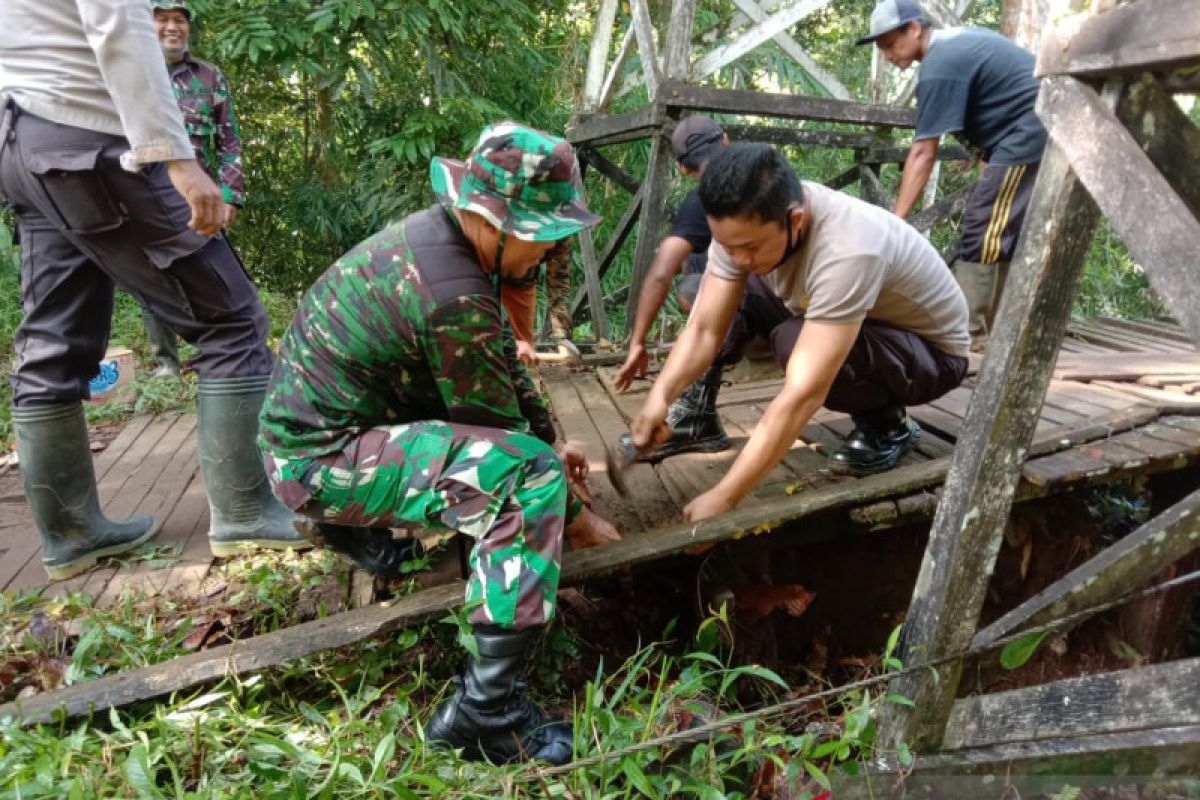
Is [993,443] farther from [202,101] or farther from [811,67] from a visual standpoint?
[811,67]

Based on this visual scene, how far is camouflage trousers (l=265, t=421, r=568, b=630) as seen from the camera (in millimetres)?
1856

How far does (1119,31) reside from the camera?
1.39 m

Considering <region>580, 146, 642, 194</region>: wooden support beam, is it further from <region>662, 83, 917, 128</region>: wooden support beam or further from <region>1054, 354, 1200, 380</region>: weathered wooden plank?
<region>1054, 354, 1200, 380</region>: weathered wooden plank

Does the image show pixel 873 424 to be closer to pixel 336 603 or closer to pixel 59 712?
pixel 336 603

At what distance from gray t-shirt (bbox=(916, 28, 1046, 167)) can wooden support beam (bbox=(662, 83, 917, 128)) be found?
1.10m

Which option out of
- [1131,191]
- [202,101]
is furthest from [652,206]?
[1131,191]

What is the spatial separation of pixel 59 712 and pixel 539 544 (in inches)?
49.5

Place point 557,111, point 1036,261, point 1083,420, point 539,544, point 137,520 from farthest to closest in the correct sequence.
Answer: point 557,111 → point 1083,420 → point 137,520 → point 539,544 → point 1036,261

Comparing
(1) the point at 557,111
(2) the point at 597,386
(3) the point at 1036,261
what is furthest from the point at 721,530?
(1) the point at 557,111

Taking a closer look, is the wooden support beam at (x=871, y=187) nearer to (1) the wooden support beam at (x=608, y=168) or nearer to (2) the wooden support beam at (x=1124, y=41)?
(1) the wooden support beam at (x=608, y=168)

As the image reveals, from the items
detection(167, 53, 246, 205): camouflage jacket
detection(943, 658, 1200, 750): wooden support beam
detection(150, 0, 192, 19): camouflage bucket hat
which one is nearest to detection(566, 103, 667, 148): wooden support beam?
detection(167, 53, 246, 205): camouflage jacket

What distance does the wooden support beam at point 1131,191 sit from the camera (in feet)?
4.15

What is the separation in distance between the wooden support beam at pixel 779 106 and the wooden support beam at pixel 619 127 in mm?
128

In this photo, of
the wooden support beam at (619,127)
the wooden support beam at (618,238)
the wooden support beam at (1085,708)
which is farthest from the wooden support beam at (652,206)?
the wooden support beam at (1085,708)
